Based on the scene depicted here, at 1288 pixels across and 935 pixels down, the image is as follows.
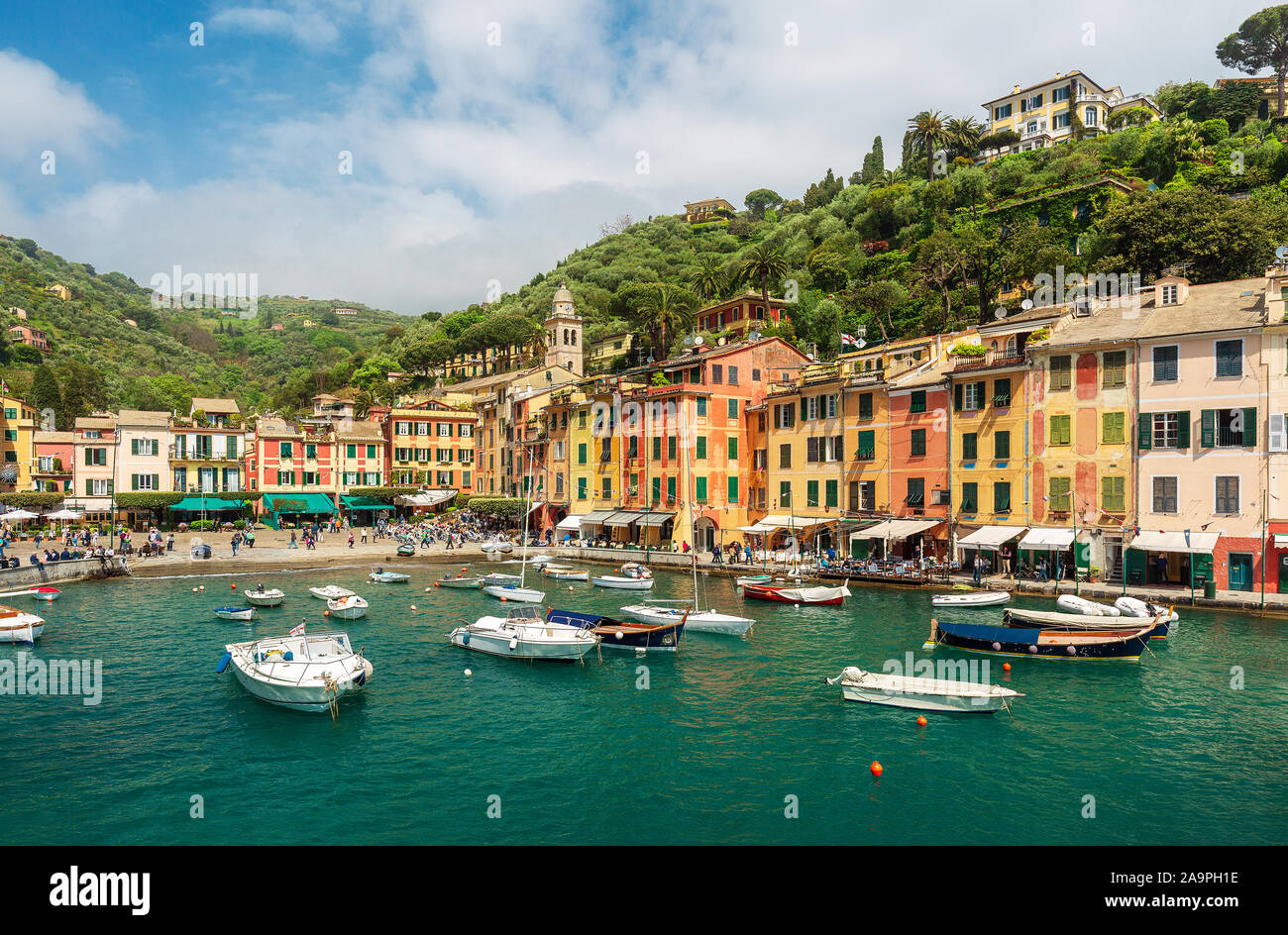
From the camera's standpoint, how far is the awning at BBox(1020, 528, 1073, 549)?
4368 centimetres

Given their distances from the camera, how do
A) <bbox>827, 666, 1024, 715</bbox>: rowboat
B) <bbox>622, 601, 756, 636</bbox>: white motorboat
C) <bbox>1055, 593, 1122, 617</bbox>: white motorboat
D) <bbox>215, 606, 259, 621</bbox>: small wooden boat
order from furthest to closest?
Result: <bbox>215, 606, 259, 621</bbox>: small wooden boat < <bbox>622, 601, 756, 636</bbox>: white motorboat < <bbox>1055, 593, 1122, 617</bbox>: white motorboat < <bbox>827, 666, 1024, 715</bbox>: rowboat

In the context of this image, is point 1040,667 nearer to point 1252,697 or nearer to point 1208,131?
point 1252,697

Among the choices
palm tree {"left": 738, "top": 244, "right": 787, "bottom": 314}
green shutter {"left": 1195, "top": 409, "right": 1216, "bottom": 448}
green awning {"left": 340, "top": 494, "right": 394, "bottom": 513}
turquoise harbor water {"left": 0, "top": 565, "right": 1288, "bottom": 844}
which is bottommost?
turquoise harbor water {"left": 0, "top": 565, "right": 1288, "bottom": 844}

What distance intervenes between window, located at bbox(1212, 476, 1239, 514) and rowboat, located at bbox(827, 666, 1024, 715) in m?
22.4

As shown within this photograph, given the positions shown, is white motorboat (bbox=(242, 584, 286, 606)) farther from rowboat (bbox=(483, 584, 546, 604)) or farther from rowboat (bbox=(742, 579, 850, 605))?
rowboat (bbox=(742, 579, 850, 605))

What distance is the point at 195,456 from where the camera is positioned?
270 feet

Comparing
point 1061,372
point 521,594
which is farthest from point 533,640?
point 1061,372

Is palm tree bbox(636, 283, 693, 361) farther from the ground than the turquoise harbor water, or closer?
farther from the ground

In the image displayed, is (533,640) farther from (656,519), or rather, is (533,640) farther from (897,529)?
(656,519)

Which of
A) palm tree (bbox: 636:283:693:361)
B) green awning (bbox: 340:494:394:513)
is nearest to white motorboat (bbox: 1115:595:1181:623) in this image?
palm tree (bbox: 636:283:693:361)

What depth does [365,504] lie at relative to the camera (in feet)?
290

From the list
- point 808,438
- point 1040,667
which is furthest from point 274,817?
point 808,438

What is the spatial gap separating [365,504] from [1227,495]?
78953mm

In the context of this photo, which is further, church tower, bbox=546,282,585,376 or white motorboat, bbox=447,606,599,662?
church tower, bbox=546,282,585,376
